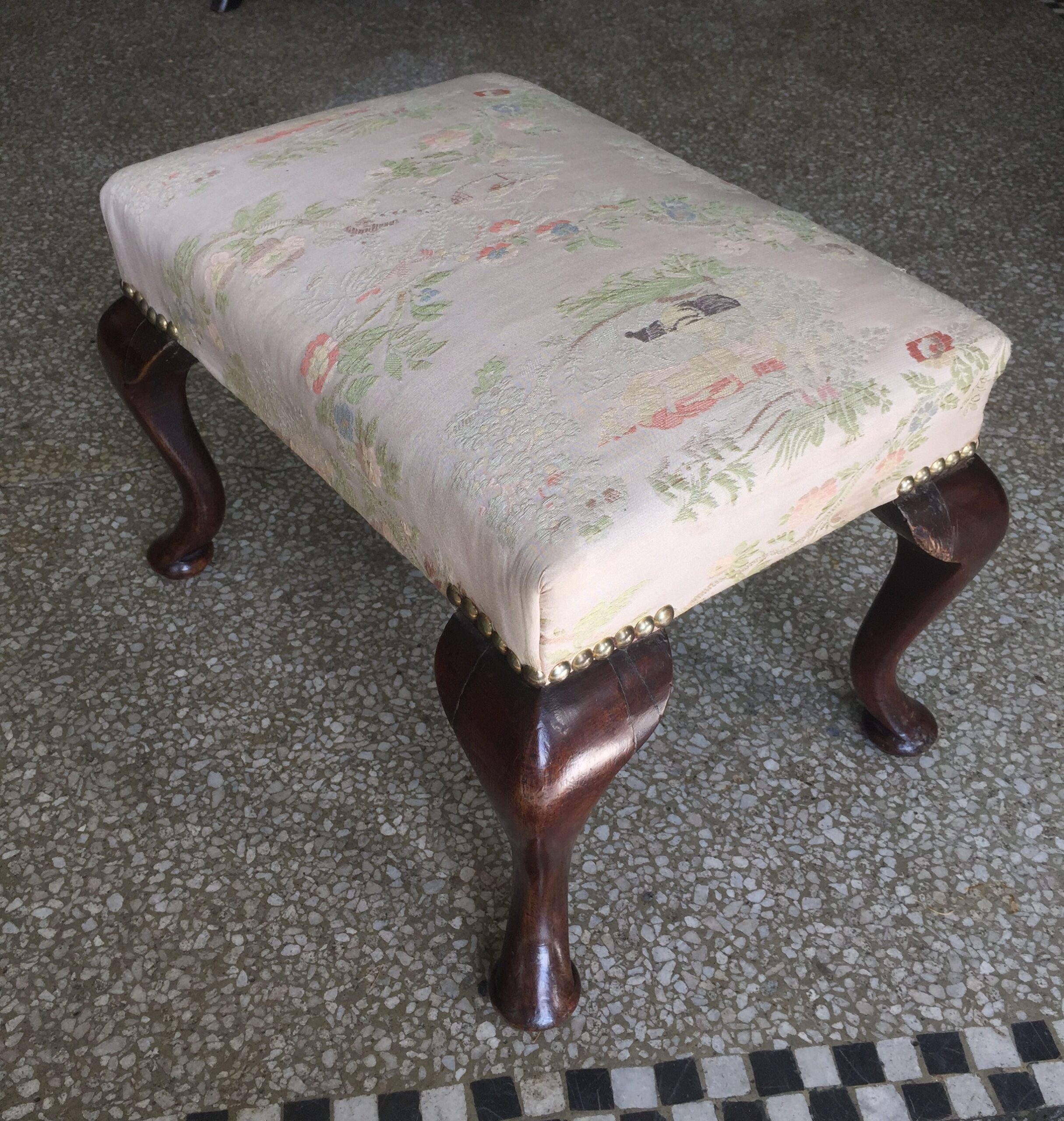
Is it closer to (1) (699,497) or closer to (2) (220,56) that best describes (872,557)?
(1) (699,497)

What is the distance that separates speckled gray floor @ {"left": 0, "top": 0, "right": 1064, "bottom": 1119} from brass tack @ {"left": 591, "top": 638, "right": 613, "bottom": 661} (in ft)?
1.05

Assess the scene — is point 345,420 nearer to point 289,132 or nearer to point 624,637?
point 624,637

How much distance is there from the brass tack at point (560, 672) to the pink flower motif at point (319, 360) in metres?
0.24

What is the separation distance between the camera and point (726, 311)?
0.72 meters

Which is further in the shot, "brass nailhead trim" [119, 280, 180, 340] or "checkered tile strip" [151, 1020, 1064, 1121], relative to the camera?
"brass nailhead trim" [119, 280, 180, 340]

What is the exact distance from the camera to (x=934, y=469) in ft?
2.53

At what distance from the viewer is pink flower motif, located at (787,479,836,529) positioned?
27.2 inches

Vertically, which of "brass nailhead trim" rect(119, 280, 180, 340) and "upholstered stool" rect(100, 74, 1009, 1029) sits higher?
"upholstered stool" rect(100, 74, 1009, 1029)

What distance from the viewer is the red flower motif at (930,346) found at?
71cm

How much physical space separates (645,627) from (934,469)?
25cm

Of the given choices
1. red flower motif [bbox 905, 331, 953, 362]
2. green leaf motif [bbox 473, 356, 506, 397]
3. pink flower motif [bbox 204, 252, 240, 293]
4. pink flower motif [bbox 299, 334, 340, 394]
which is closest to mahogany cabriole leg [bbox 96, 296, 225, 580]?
pink flower motif [bbox 204, 252, 240, 293]

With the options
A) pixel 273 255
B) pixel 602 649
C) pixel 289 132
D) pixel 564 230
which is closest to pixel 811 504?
pixel 602 649

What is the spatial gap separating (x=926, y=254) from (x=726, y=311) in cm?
107

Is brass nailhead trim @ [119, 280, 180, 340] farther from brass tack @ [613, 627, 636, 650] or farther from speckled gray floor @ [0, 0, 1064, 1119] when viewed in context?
brass tack @ [613, 627, 636, 650]
